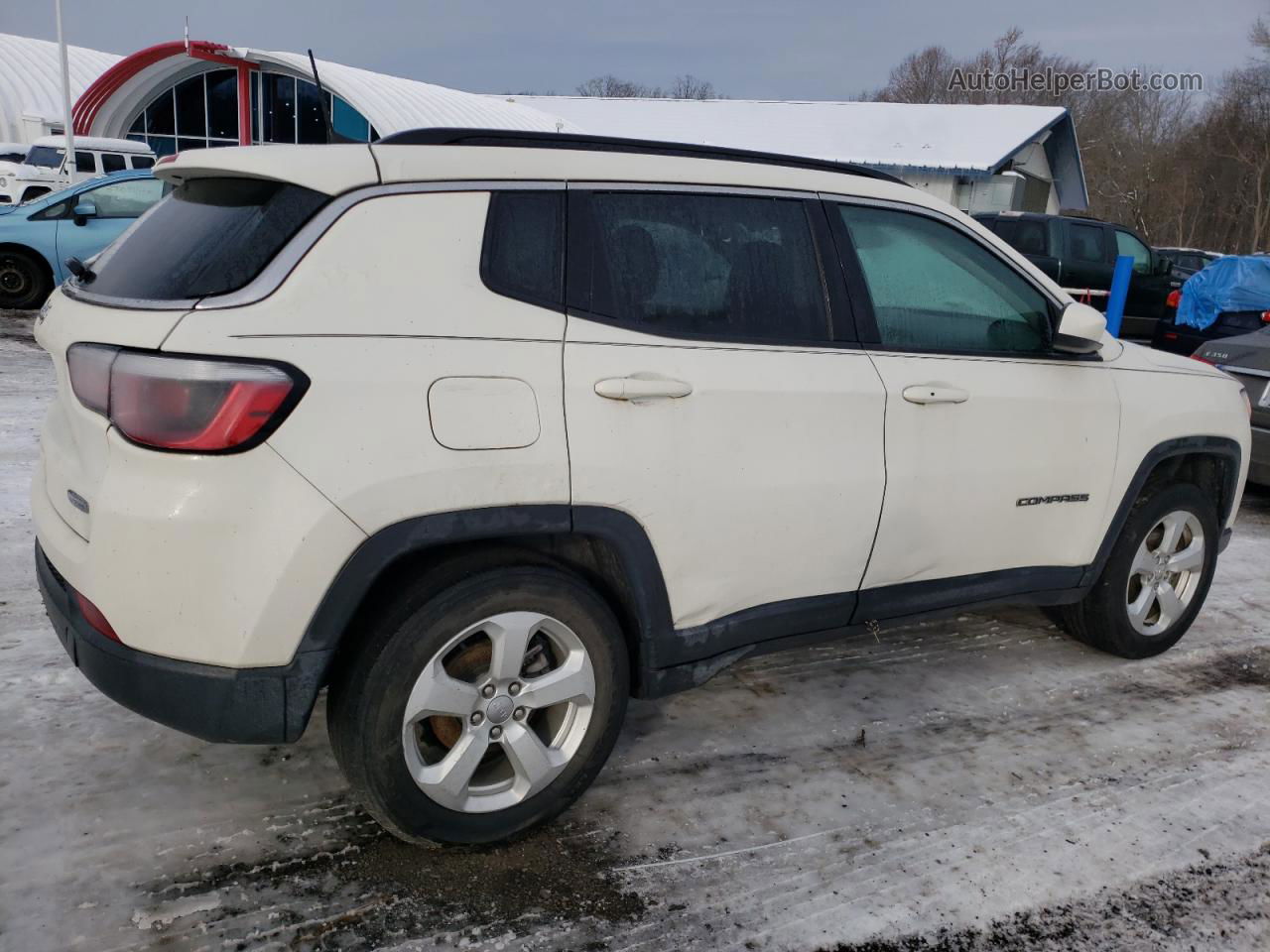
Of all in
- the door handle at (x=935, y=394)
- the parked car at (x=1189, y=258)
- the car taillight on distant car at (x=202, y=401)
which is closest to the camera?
the car taillight on distant car at (x=202, y=401)

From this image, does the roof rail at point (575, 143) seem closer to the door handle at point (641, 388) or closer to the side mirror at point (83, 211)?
the door handle at point (641, 388)

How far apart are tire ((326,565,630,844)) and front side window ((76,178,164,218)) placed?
11.8 metres

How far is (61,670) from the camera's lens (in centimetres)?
358

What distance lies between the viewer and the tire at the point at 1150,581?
4117 mm

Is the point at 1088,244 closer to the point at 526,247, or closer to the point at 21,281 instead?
the point at 21,281

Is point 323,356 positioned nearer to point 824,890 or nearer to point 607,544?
point 607,544

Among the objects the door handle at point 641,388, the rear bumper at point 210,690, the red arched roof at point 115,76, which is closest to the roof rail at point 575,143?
the door handle at point 641,388

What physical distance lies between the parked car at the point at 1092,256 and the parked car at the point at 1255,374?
27.9 ft

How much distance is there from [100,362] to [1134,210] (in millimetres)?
60354

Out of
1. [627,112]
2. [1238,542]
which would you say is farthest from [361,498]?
[627,112]

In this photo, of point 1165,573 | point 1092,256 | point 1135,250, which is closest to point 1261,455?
point 1165,573

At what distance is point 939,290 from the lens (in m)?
3.51

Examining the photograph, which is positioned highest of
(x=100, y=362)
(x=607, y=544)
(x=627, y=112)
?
(x=627, y=112)

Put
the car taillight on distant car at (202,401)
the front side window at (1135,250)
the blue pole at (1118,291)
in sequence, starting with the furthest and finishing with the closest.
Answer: the front side window at (1135,250)
the blue pole at (1118,291)
the car taillight on distant car at (202,401)
